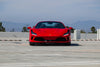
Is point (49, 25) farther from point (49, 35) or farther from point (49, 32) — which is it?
point (49, 35)

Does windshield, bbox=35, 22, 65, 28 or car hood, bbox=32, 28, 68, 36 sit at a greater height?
windshield, bbox=35, 22, 65, 28

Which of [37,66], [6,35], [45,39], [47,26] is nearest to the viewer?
[37,66]

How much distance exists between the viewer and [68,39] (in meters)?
12.9

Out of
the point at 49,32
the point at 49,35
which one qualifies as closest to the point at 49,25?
the point at 49,32

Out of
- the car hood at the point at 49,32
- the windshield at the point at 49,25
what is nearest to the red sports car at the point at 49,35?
the car hood at the point at 49,32

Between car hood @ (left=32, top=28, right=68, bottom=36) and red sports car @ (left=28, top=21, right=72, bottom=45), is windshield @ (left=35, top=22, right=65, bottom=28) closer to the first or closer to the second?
red sports car @ (left=28, top=21, right=72, bottom=45)

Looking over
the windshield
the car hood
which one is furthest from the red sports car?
the windshield

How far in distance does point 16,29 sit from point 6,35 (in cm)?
267

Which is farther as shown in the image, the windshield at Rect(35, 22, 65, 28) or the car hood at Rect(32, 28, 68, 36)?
the windshield at Rect(35, 22, 65, 28)

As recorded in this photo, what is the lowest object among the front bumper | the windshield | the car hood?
the front bumper

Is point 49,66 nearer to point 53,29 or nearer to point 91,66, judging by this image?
point 91,66

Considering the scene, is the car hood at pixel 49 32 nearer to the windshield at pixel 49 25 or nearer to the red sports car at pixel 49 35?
the red sports car at pixel 49 35

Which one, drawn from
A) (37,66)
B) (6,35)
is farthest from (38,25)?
(6,35)

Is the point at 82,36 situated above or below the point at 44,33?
below
